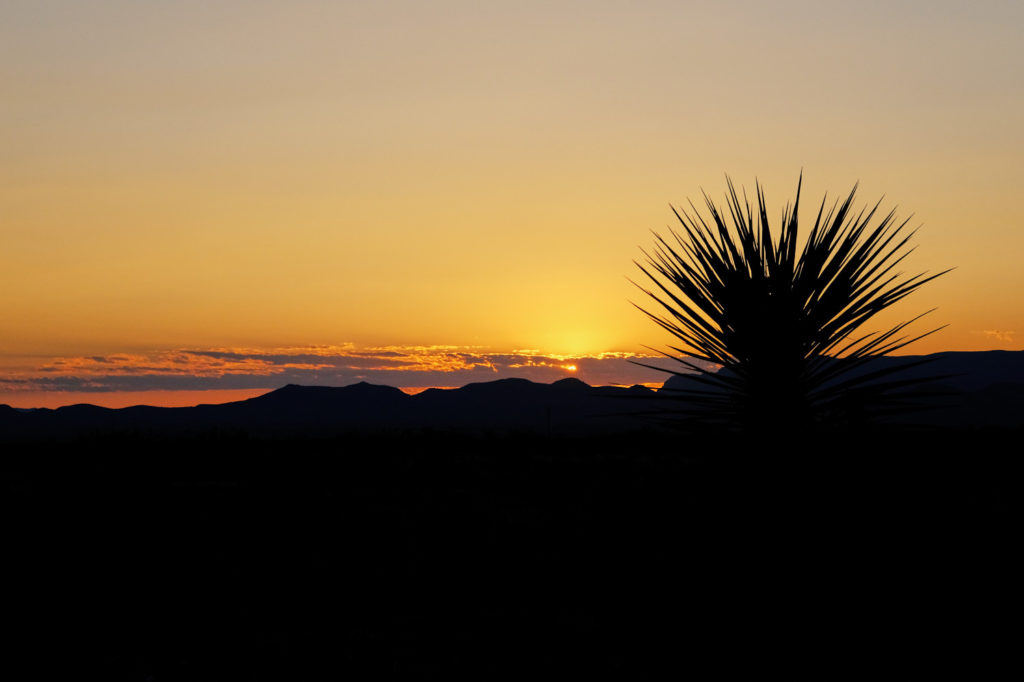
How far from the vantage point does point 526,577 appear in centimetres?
995

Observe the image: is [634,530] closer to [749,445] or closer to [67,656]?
[749,445]

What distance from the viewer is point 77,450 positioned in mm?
22766

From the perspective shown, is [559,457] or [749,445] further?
[559,457]

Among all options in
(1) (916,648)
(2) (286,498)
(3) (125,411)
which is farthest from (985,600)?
(3) (125,411)

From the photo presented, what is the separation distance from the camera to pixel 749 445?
7.76m

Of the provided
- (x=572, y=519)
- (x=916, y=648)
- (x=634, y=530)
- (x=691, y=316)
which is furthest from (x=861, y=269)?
(x=572, y=519)

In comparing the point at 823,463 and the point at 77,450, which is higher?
the point at 823,463

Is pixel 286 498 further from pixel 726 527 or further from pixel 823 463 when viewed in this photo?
pixel 823 463

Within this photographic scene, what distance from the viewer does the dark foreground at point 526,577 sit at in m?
7.64

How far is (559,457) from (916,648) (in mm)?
16949

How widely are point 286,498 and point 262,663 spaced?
24.0 ft

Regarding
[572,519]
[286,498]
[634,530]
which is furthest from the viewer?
[286,498]

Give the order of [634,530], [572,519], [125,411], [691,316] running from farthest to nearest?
[125,411] < [572,519] < [634,530] < [691,316]

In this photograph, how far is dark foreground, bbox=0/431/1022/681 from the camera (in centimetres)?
764
